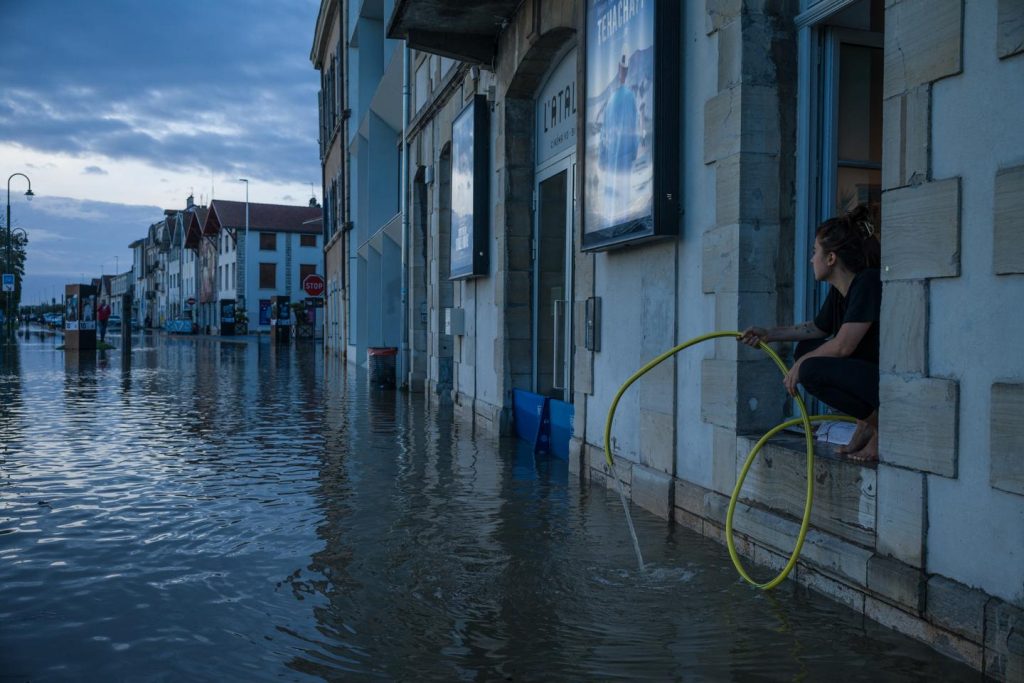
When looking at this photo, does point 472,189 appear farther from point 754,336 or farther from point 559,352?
point 754,336

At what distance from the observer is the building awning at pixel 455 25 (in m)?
11.5

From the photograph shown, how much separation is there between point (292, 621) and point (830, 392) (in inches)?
113

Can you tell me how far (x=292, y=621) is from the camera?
436 cm

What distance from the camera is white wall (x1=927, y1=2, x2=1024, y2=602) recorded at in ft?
12.1

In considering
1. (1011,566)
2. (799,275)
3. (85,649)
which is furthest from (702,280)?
(85,649)

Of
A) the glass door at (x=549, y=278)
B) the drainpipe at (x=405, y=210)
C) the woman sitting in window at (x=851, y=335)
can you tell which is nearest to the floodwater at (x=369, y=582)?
the woman sitting in window at (x=851, y=335)

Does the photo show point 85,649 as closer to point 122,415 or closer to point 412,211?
point 122,415

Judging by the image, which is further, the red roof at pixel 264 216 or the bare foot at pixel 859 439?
the red roof at pixel 264 216

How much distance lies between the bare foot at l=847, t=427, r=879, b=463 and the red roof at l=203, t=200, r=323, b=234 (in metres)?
67.7

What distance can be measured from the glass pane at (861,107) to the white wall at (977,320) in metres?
2.17

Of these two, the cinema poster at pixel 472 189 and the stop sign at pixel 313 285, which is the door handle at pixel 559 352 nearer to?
the cinema poster at pixel 472 189

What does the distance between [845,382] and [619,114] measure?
144 inches

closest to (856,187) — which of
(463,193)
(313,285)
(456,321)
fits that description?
(463,193)

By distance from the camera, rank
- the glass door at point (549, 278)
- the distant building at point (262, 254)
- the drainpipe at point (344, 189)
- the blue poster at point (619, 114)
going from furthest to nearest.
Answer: the distant building at point (262, 254) → the drainpipe at point (344, 189) → the glass door at point (549, 278) → the blue poster at point (619, 114)
